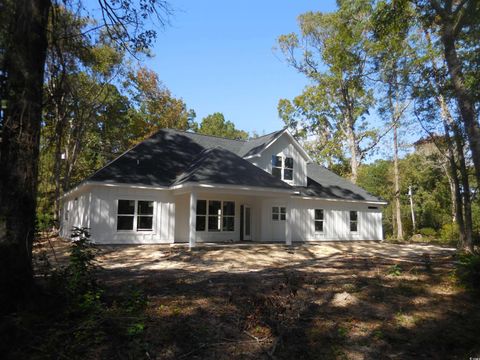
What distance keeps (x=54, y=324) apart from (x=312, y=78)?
3171 cm

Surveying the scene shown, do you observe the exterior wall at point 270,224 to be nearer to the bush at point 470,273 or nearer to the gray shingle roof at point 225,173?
the gray shingle roof at point 225,173

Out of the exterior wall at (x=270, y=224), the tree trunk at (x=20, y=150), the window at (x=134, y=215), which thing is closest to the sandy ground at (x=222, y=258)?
the window at (x=134, y=215)

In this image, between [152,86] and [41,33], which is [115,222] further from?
[152,86]

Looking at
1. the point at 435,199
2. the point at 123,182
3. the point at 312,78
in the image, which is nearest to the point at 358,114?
the point at 312,78

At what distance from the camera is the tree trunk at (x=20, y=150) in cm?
475

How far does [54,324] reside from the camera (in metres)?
4.37

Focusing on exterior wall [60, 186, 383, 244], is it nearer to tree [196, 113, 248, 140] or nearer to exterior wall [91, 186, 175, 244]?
exterior wall [91, 186, 175, 244]

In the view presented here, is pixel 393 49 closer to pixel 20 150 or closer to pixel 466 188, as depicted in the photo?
pixel 466 188

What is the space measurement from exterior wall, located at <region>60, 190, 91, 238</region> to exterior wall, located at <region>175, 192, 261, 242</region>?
4267 millimetres

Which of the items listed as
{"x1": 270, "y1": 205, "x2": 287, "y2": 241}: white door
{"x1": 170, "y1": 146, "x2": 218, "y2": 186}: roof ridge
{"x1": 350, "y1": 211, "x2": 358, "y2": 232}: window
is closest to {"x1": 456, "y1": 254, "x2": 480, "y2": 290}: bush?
{"x1": 170, "y1": 146, "x2": 218, "y2": 186}: roof ridge

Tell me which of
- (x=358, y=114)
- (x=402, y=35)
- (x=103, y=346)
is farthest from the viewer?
(x=358, y=114)

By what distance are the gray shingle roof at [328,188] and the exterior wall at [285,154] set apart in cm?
70

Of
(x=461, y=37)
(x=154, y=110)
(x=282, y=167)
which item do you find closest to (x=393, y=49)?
(x=461, y=37)

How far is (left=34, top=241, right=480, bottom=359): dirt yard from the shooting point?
4.51 meters
